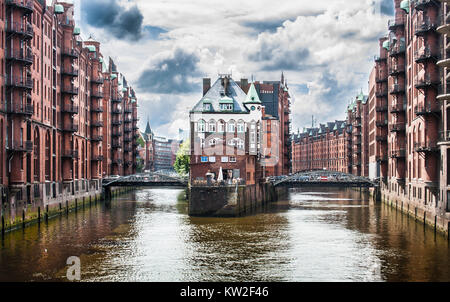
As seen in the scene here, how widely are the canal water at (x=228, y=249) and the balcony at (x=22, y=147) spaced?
711 cm

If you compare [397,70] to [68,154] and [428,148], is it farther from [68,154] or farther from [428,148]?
[68,154]

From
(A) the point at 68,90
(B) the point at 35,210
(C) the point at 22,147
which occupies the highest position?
(A) the point at 68,90

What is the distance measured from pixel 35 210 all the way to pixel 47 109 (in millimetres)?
13438

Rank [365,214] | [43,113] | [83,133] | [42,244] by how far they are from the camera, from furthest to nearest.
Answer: [83,133]
[365,214]
[43,113]
[42,244]

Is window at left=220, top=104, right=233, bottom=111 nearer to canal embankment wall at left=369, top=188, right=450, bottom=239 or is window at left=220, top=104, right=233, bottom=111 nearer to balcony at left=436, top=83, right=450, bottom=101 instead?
canal embankment wall at left=369, top=188, right=450, bottom=239

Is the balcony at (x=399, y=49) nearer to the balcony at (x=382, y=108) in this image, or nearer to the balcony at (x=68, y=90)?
the balcony at (x=382, y=108)

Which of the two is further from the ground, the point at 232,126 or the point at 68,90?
the point at 68,90

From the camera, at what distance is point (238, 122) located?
266 ft

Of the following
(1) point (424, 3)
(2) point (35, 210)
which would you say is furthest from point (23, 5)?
(1) point (424, 3)

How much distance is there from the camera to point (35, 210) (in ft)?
195

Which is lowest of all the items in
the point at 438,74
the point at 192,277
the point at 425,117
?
the point at 192,277

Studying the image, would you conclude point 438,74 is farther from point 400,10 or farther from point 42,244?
point 42,244
